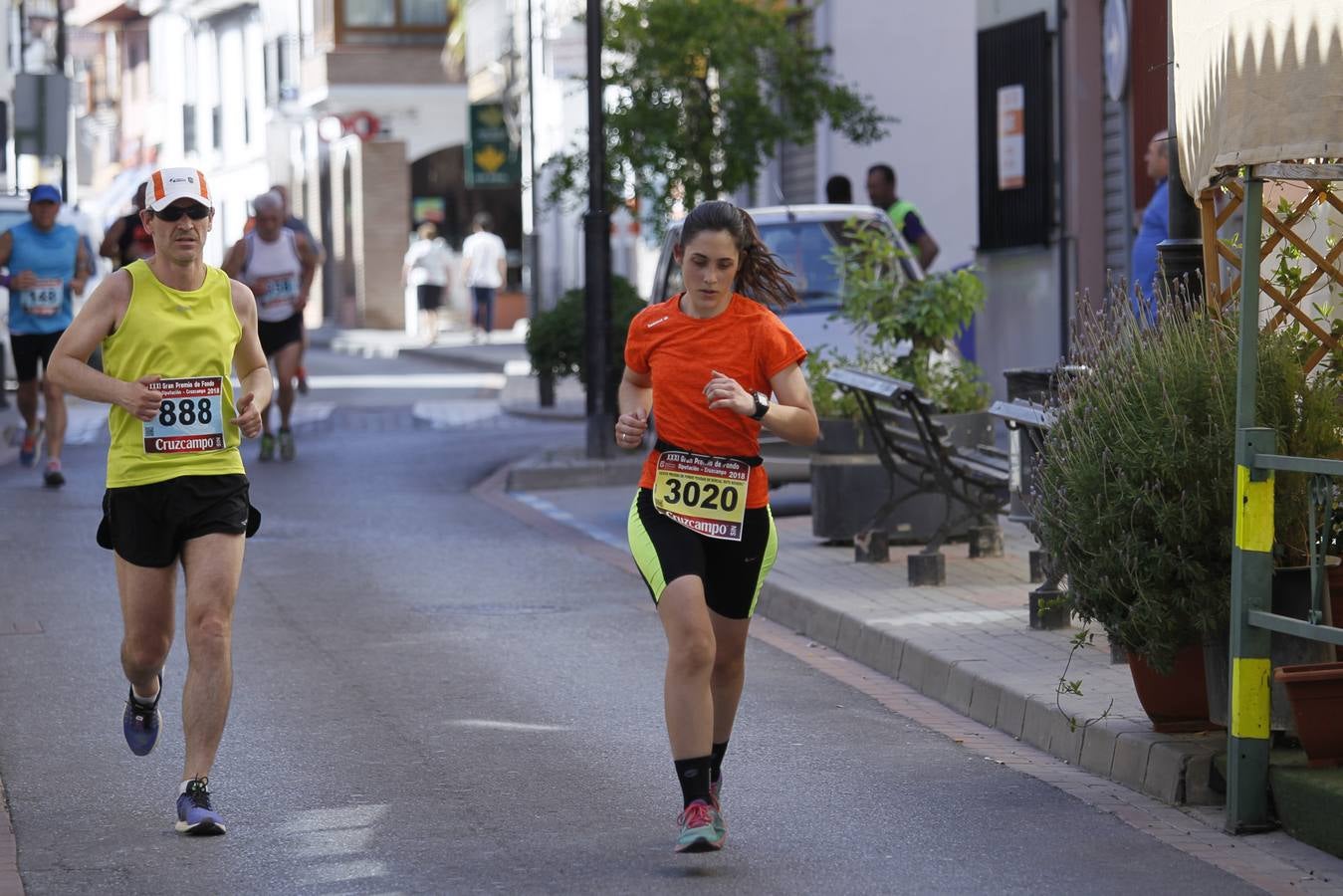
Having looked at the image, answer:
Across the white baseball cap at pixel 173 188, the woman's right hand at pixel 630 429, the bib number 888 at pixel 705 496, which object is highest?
the white baseball cap at pixel 173 188

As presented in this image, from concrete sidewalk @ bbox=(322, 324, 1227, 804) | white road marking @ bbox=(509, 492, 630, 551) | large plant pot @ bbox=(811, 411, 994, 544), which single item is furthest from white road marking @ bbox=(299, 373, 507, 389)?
large plant pot @ bbox=(811, 411, 994, 544)

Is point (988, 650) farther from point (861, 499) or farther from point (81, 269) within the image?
point (81, 269)

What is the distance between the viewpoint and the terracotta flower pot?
21.9ft

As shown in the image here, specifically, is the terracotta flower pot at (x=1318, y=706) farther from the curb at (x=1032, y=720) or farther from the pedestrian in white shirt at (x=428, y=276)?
the pedestrian in white shirt at (x=428, y=276)

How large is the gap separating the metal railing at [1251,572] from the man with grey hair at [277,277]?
11.7m

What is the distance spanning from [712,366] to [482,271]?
35634 mm

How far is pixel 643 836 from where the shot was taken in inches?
268

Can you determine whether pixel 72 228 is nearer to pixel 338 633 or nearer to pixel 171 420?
pixel 338 633

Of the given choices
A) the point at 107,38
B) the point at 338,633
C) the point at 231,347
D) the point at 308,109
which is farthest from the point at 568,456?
the point at 107,38

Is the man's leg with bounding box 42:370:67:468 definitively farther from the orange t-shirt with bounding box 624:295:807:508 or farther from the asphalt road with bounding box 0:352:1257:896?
the orange t-shirt with bounding box 624:295:807:508

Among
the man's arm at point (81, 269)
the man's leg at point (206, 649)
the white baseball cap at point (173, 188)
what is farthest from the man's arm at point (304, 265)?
the man's leg at point (206, 649)

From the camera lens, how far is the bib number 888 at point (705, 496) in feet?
21.7

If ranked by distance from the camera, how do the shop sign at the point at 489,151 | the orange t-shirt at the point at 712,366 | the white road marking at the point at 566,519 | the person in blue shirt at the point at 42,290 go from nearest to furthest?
the orange t-shirt at the point at 712,366 < the white road marking at the point at 566,519 < the person in blue shirt at the point at 42,290 < the shop sign at the point at 489,151

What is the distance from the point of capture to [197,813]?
6.82m
